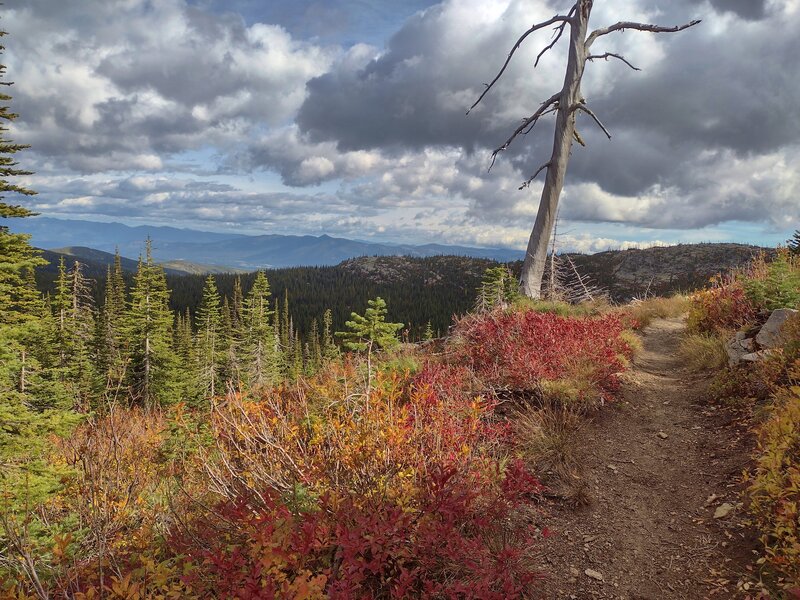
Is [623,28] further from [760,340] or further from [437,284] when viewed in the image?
[437,284]

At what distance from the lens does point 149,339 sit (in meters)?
31.5

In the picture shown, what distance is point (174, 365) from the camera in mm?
34438

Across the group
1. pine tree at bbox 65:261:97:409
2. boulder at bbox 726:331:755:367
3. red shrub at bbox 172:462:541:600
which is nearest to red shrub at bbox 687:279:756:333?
boulder at bbox 726:331:755:367

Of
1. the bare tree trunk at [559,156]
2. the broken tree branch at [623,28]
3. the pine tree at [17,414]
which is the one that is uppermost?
the broken tree branch at [623,28]

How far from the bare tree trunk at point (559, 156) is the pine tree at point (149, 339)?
94.6 ft

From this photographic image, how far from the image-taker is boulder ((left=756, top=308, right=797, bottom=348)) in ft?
22.2

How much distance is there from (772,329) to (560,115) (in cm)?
784

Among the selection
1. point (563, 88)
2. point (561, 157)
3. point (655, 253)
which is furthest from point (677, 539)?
point (655, 253)

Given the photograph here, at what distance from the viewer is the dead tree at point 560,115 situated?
11.8 metres

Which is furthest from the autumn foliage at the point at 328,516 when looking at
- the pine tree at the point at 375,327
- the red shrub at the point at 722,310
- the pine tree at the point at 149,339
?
the pine tree at the point at 149,339

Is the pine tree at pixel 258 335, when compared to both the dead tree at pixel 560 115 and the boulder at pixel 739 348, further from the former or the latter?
the boulder at pixel 739 348

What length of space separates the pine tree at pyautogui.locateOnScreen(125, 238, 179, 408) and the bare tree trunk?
28833 millimetres

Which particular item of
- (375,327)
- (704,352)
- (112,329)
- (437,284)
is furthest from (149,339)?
(437,284)

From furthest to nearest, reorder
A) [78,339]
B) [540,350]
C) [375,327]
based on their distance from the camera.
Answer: [78,339] → [375,327] → [540,350]
